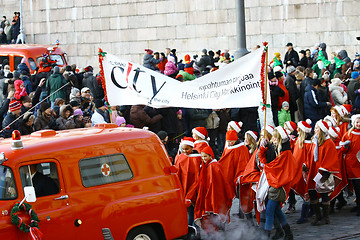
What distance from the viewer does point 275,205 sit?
1025 centimetres

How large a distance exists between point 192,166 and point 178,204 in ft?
5.15

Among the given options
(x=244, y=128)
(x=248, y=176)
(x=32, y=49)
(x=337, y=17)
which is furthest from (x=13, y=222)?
(x=337, y=17)

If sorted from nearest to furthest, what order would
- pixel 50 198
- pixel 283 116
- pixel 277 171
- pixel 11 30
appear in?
pixel 50 198 < pixel 277 171 < pixel 283 116 < pixel 11 30

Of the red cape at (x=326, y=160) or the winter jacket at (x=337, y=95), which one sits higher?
Answer: the winter jacket at (x=337, y=95)

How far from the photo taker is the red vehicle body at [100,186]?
8008mm

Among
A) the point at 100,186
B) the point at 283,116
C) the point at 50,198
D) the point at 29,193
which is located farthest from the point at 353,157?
the point at 29,193

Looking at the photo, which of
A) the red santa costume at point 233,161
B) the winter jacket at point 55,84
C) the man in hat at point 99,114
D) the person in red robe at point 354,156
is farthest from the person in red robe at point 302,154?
the winter jacket at point 55,84

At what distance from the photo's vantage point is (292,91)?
1727 cm

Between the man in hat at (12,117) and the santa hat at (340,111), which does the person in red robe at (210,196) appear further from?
the man in hat at (12,117)

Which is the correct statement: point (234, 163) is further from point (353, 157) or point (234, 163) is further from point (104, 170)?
point (104, 170)

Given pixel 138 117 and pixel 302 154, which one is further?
pixel 138 117

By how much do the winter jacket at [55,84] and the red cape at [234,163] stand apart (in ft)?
21.6

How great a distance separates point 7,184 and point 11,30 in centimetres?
2168

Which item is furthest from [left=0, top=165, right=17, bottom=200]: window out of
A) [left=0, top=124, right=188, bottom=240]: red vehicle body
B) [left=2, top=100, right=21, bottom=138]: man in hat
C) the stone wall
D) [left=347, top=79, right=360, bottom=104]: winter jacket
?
the stone wall
